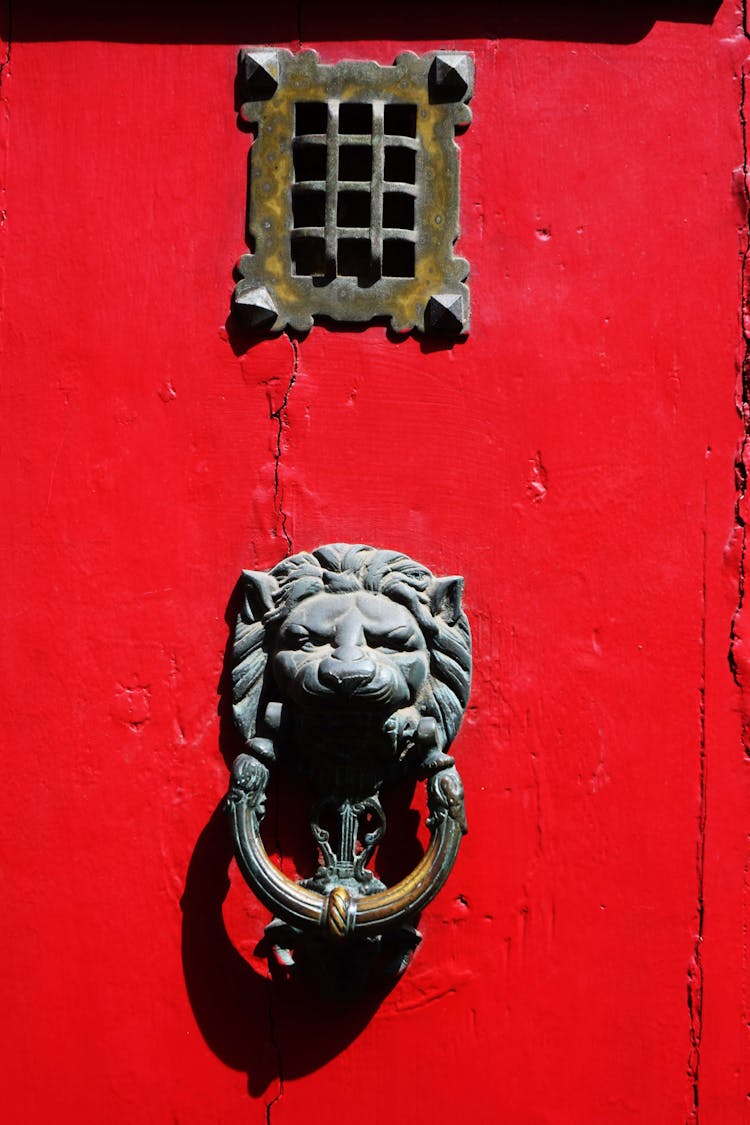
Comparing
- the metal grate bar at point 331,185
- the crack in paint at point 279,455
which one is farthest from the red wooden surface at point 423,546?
the metal grate bar at point 331,185

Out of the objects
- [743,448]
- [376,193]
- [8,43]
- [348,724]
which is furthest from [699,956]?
[8,43]

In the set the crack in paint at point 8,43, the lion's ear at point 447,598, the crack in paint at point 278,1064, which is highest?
the crack in paint at point 8,43

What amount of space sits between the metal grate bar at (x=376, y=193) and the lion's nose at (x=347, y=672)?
61cm

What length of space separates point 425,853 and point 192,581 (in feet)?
1.74

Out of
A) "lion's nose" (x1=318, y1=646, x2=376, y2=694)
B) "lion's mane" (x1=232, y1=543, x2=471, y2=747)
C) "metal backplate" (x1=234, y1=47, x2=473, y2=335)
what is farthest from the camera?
"metal backplate" (x1=234, y1=47, x2=473, y2=335)

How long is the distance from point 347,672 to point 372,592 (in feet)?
0.58

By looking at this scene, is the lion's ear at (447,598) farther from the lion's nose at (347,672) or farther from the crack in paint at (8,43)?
the crack in paint at (8,43)

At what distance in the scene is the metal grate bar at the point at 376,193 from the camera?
208 cm

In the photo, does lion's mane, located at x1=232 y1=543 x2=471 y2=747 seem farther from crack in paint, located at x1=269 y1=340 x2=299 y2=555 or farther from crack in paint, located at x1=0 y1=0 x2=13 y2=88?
crack in paint, located at x1=0 y1=0 x2=13 y2=88

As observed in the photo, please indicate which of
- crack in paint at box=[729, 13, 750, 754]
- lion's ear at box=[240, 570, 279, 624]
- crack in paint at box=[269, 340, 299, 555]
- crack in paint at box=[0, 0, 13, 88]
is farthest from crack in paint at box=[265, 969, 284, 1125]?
crack in paint at box=[0, 0, 13, 88]

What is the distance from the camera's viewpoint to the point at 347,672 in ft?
6.06

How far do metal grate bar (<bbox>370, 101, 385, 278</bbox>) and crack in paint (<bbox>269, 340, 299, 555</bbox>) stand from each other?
178 millimetres

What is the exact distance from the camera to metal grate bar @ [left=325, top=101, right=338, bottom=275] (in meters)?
2.08

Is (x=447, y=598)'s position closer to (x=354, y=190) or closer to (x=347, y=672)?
(x=347, y=672)
